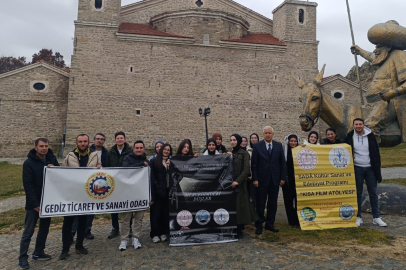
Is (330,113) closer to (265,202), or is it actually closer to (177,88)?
(265,202)

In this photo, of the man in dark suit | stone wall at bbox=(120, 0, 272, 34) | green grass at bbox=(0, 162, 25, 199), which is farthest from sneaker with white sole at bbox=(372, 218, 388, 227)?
stone wall at bbox=(120, 0, 272, 34)

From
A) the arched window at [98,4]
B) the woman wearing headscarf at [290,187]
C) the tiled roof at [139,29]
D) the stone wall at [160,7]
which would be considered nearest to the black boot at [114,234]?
the woman wearing headscarf at [290,187]

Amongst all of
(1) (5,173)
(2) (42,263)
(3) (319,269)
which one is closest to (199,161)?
(3) (319,269)

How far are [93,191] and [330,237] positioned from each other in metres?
3.41

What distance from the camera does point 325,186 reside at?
16.0ft

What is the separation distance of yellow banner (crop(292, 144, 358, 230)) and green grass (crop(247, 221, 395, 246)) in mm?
194

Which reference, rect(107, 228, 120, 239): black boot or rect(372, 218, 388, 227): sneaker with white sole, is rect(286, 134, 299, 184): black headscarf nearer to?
rect(372, 218, 388, 227): sneaker with white sole

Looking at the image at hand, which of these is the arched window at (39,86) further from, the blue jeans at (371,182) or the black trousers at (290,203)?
the blue jeans at (371,182)

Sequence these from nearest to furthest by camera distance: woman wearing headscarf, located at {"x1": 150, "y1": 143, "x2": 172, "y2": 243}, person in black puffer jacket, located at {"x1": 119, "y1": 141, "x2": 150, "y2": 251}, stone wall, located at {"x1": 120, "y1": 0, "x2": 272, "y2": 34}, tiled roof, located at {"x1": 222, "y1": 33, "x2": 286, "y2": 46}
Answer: person in black puffer jacket, located at {"x1": 119, "y1": 141, "x2": 150, "y2": 251}
woman wearing headscarf, located at {"x1": 150, "y1": 143, "x2": 172, "y2": 243}
tiled roof, located at {"x1": 222, "y1": 33, "x2": 286, "y2": 46}
stone wall, located at {"x1": 120, "y1": 0, "x2": 272, "y2": 34}

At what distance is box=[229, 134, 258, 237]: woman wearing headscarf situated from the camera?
443 centimetres

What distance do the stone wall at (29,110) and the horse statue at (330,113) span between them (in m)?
16.8

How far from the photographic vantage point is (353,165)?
193 inches

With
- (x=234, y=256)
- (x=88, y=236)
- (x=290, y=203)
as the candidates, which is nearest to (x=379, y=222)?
(x=290, y=203)

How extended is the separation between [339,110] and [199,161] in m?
3.04
